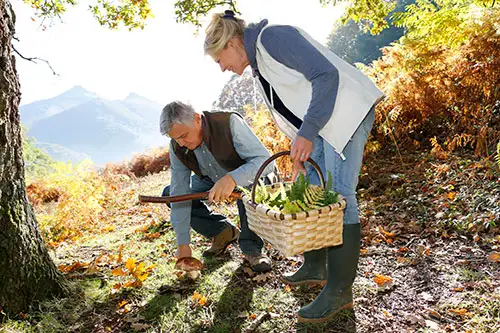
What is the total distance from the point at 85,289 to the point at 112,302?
11.5 inches

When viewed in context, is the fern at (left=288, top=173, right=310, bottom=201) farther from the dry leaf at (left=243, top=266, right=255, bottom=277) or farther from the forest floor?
the dry leaf at (left=243, top=266, right=255, bottom=277)

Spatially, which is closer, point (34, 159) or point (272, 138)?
point (272, 138)

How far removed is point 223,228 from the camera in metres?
3.24

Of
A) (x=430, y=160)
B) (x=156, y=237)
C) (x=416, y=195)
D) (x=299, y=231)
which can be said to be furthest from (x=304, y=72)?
(x=430, y=160)

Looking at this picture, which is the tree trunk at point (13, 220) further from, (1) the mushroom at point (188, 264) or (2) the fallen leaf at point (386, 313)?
(2) the fallen leaf at point (386, 313)

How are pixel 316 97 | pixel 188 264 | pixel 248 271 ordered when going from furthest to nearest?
pixel 248 271 → pixel 188 264 → pixel 316 97

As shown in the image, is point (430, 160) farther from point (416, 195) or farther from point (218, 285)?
point (218, 285)

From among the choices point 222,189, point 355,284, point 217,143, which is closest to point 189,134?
point 217,143

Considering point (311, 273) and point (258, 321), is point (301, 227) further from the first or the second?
point (311, 273)

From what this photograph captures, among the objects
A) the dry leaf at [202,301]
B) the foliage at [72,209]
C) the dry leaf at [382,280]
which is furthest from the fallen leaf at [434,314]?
the foliage at [72,209]

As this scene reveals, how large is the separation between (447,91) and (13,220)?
5.47 m

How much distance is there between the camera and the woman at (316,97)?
1.95m

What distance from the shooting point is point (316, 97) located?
1.93 m

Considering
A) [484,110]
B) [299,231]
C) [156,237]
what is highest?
[484,110]
